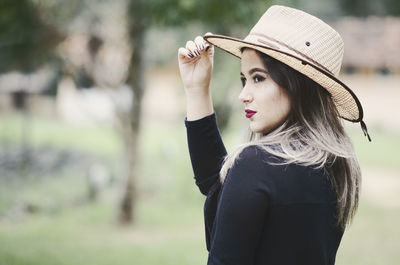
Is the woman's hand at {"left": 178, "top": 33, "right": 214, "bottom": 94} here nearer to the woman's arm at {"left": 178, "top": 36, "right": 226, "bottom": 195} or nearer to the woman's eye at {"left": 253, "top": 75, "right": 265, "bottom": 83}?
the woman's arm at {"left": 178, "top": 36, "right": 226, "bottom": 195}

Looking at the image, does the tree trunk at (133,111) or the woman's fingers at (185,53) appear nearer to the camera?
the woman's fingers at (185,53)

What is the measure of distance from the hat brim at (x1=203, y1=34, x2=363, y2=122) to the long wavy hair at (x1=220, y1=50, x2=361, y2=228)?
0.11 ft

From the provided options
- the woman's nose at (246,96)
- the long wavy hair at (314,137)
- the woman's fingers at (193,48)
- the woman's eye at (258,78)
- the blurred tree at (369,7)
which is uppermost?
the blurred tree at (369,7)

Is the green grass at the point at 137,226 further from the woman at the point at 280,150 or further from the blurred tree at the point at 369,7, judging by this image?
the blurred tree at the point at 369,7

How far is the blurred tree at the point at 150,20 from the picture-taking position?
4.85 meters

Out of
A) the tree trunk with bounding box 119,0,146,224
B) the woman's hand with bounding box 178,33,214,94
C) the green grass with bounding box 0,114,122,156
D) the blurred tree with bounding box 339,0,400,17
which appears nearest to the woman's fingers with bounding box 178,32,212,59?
the woman's hand with bounding box 178,33,214,94

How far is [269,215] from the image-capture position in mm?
1372

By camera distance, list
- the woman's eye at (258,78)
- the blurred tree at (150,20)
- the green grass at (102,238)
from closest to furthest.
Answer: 1. the woman's eye at (258,78)
2. the blurred tree at (150,20)
3. the green grass at (102,238)

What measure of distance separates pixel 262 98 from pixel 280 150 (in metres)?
0.21

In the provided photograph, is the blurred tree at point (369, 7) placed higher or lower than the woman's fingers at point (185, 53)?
higher

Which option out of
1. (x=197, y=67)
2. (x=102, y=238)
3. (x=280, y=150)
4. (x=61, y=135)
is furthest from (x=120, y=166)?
(x=280, y=150)

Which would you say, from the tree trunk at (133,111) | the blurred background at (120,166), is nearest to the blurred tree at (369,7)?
the blurred background at (120,166)

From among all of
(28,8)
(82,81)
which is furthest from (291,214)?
(28,8)

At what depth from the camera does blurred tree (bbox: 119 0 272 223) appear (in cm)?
485
